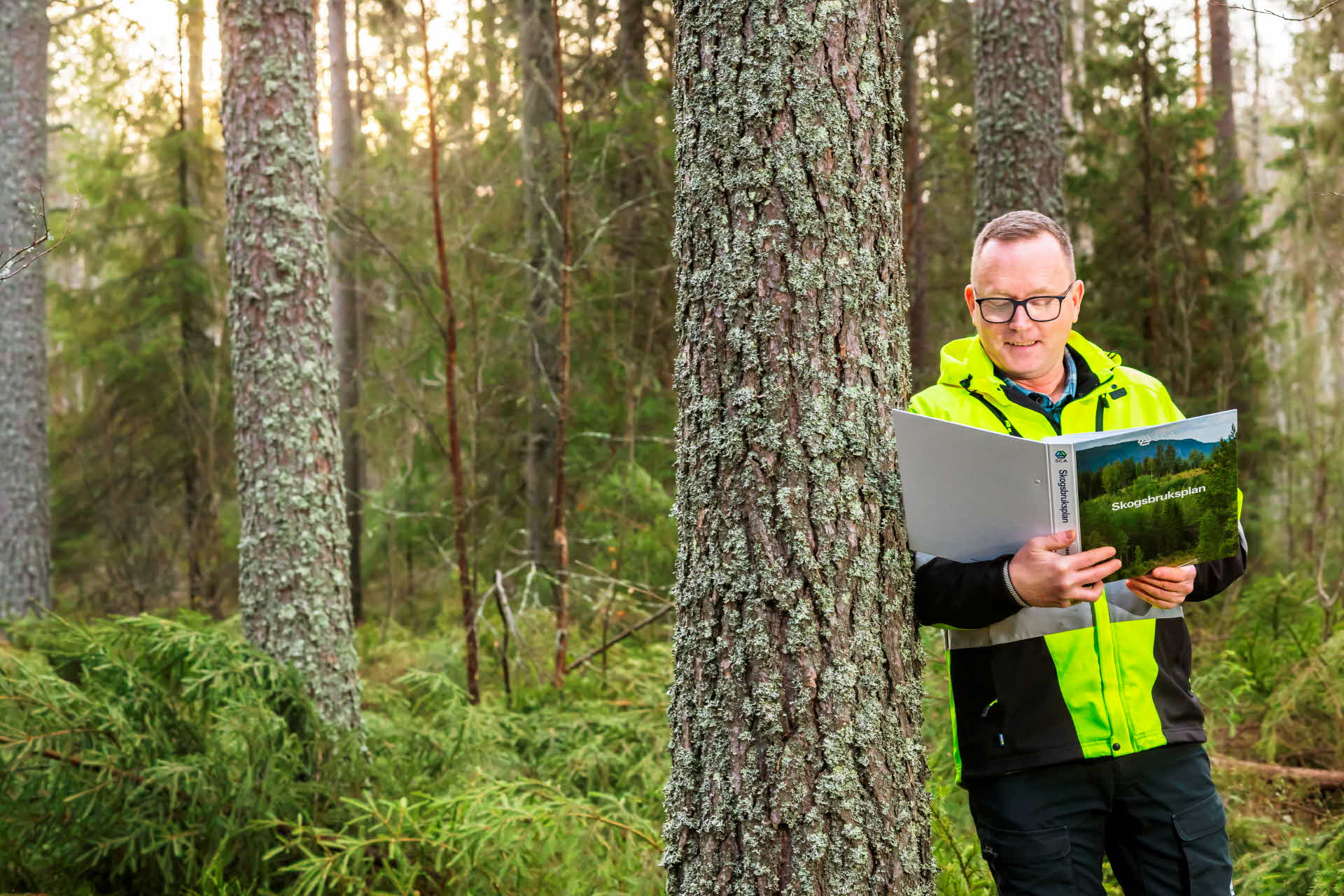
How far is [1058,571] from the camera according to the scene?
1937mm

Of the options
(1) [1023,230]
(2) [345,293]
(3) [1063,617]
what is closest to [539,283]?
(2) [345,293]

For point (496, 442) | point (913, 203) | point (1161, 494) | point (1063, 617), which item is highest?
point (913, 203)

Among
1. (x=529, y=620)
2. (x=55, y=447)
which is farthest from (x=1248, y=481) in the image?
(x=55, y=447)

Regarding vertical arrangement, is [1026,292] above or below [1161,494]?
above

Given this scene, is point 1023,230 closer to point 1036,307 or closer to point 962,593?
point 1036,307

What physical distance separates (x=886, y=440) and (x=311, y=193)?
3.83m

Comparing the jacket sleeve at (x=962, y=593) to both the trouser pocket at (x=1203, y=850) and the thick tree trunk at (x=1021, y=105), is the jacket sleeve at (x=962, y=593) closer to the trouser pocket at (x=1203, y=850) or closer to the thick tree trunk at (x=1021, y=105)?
the trouser pocket at (x=1203, y=850)

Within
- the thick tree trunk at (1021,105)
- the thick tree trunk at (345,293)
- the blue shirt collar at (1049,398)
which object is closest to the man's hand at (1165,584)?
the blue shirt collar at (1049,398)

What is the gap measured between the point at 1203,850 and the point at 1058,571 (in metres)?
0.73

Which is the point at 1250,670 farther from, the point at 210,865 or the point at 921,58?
the point at 921,58

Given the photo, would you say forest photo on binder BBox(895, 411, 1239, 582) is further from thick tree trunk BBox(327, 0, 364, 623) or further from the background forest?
thick tree trunk BBox(327, 0, 364, 623)

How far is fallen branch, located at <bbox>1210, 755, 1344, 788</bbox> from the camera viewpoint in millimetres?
4371

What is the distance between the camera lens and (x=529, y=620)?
6.93 m

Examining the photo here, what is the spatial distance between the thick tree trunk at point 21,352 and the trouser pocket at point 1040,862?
27.7ft
